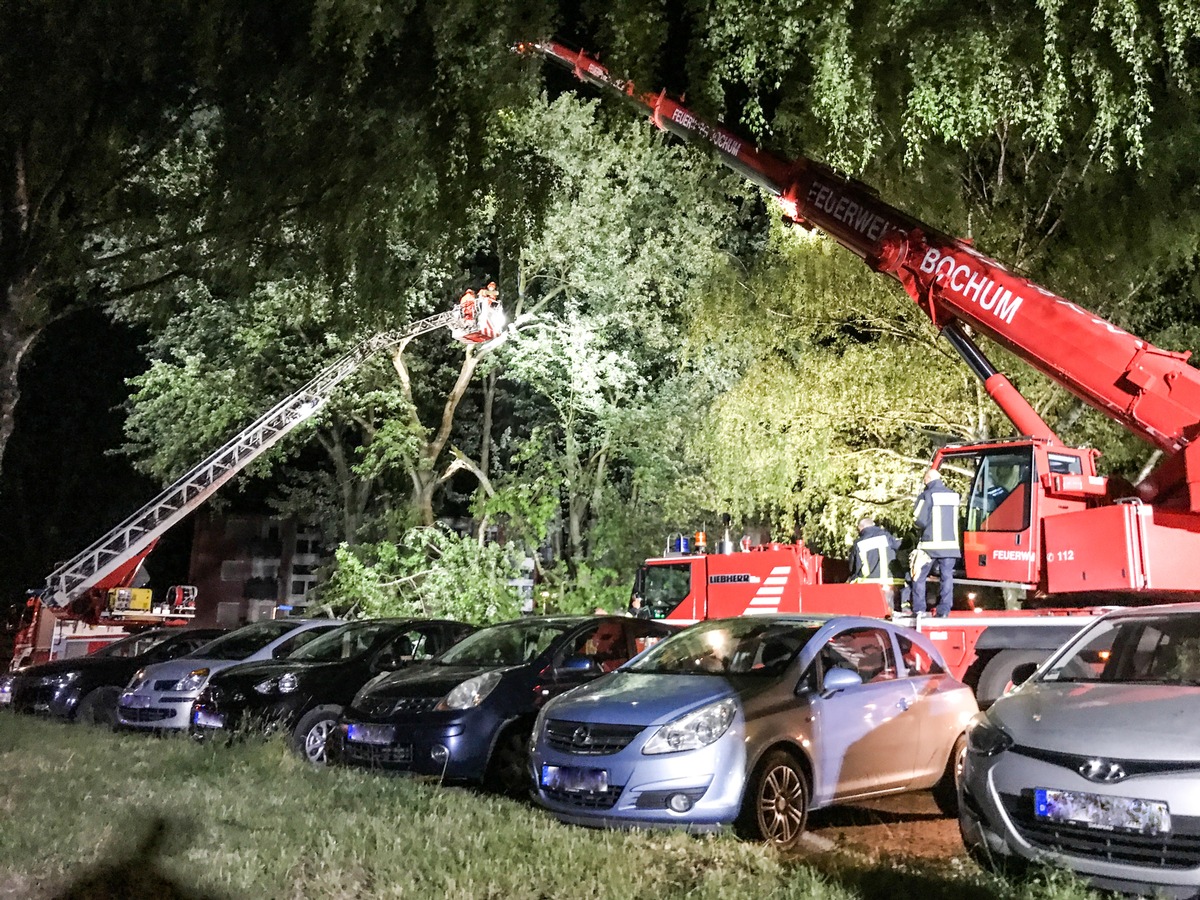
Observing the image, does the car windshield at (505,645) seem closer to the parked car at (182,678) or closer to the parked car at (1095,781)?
the parked car at (182,678)

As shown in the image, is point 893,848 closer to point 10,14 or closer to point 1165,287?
point 10,14

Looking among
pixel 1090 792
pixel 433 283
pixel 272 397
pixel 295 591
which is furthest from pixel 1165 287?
pixel 295 591

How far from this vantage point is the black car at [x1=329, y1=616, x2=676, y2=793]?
25.0ft

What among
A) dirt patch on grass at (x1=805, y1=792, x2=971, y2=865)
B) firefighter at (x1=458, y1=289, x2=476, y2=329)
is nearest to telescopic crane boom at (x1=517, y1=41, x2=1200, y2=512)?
dirt patch on grass at (x1=805, y1=792, x2=971, y2=865)

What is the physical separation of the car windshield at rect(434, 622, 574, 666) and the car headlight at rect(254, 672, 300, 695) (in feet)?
5.31

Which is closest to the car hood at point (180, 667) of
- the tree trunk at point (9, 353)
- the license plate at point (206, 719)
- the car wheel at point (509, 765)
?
the license plate at point (206, 719)

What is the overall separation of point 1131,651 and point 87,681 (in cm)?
1151

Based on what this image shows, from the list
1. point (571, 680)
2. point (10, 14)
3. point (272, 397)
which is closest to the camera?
point (10, 14)

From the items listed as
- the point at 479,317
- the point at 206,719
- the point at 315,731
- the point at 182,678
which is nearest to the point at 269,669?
the point at 206,719

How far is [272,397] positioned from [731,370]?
970cm

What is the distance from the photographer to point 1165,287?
48.2 feet

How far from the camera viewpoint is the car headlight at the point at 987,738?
501cm

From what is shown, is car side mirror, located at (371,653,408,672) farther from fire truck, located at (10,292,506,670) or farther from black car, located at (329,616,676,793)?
fire truck, located at (10,292,506,670)

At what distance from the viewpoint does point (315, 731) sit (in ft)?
30.2
